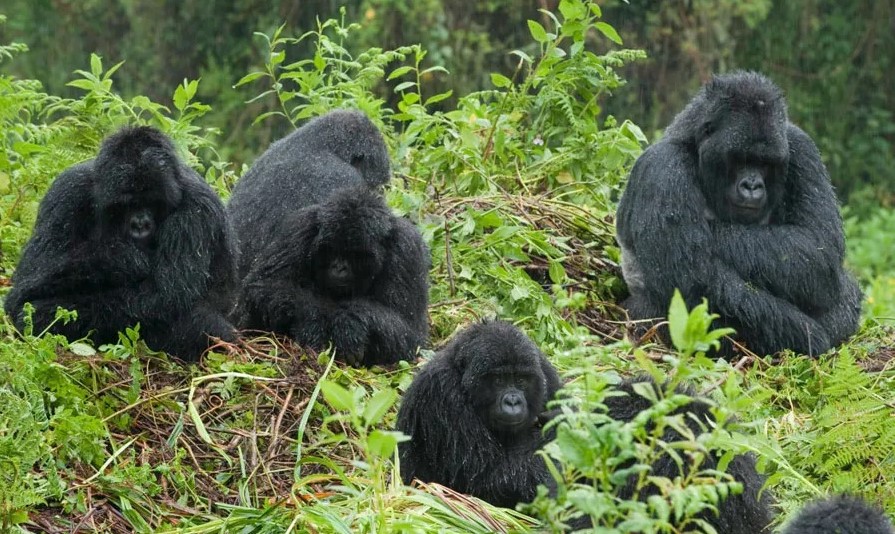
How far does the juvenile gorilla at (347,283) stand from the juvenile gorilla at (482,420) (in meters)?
1.08

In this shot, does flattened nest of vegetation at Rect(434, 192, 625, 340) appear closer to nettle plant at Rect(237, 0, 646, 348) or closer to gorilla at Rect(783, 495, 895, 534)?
nettle plant at Rect(237, 0, 646, 348)

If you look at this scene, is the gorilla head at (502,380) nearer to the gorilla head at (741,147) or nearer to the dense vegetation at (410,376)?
the dense vegetation at (410,376)

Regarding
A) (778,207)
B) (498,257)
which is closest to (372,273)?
(498,257)

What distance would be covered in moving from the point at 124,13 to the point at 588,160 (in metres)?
9.29

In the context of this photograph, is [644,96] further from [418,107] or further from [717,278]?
[717,278]

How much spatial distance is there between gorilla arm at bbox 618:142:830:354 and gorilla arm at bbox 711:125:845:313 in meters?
0.06

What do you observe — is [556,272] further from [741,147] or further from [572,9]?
[572,9]

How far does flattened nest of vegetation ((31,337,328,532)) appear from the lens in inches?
186

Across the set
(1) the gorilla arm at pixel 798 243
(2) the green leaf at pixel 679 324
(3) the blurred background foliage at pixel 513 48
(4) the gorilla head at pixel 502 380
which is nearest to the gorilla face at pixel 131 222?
(4) the gorilla head at pixel 502 380

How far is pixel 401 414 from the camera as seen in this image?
4883 millimetres

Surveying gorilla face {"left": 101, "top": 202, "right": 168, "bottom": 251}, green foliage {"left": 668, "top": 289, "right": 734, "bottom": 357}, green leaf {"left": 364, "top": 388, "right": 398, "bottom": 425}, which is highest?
green foliage {"left": 668, "top": 289, "right": 734, "bottom": 357}

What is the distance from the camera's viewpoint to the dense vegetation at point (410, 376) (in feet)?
12.0

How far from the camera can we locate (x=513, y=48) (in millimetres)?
14547

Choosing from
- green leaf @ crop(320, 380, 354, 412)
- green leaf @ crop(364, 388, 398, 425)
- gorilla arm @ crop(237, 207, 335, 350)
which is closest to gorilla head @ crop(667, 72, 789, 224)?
gorilla arm @ crop(237, 207, 335, 350)
